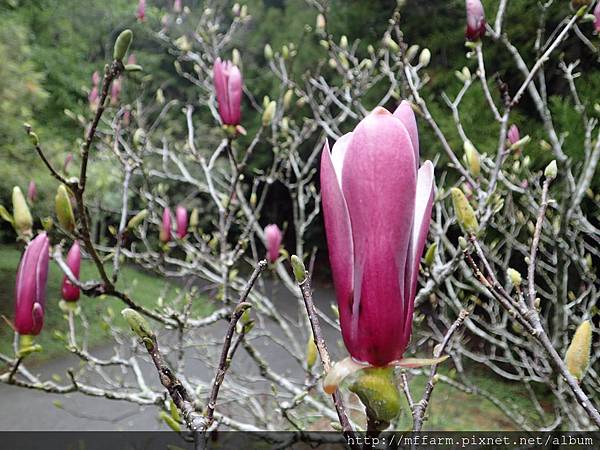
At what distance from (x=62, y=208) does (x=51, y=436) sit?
3.74 metres

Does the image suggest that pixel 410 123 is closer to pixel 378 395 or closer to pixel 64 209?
pixel 378 395

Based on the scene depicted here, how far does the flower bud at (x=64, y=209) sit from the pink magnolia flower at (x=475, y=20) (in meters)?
0.95

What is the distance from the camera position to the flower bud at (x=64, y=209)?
0.70 m

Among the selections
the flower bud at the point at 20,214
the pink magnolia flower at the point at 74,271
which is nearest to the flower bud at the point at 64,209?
the flower bud at the point at 20,214

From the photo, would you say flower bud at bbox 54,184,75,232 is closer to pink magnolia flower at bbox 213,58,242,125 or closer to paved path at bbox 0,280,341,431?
pink magnolia flower at bbox 213,58,242,125

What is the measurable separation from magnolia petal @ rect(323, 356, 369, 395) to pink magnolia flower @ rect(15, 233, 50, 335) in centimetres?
53

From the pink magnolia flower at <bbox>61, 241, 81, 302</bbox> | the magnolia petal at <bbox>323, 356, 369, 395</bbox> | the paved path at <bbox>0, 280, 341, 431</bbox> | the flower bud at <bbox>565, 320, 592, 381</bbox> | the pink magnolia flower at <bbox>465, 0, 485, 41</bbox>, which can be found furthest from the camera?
the paved path at <bbox>0, 280, 341, 431</bbox>

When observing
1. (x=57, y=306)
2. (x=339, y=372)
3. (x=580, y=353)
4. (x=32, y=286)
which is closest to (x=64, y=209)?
(x=32, y=286)

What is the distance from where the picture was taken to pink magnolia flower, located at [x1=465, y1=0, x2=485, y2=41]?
3.84 ft

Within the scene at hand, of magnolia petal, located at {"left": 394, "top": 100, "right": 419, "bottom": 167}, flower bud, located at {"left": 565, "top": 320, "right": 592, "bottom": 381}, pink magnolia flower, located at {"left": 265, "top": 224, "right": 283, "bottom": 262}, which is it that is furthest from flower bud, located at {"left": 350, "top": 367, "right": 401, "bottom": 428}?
pink magnolia flower, located at {"left": 265, "top": 224, "right": 283, "bottom": 262}

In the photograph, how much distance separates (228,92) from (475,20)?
1.95 feet

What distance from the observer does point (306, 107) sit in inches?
283

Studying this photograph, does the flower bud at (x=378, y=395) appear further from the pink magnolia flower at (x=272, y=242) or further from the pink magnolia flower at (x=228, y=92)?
the pink magnolia flower at (x=272, y=242)

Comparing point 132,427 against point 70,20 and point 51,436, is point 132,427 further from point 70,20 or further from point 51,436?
point 70,20
